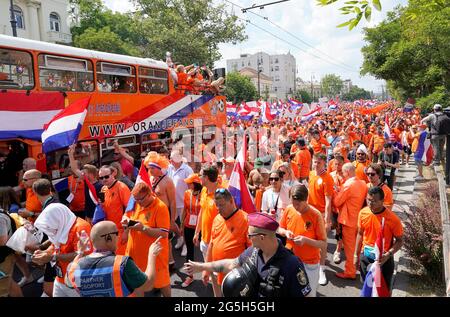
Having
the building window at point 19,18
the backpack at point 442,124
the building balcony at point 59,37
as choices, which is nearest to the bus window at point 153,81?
the backpack at point 442,124

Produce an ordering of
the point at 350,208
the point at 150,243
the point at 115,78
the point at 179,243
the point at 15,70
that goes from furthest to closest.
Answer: the point at 115,78 < the point at 15,70 < the point at 179,243 < the point at 350,208 < the point at 150,243

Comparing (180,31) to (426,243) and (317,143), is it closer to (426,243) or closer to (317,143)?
(317,143)

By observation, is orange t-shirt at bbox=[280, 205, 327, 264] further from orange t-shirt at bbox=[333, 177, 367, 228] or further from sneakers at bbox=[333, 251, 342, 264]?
sneakers at bbox=[333, 251, 342, 264]

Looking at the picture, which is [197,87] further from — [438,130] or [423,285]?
[423,285]

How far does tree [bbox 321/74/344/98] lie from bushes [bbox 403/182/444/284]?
137 m

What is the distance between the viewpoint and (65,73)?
7.81 meters

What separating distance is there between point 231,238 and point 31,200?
11.1 ft

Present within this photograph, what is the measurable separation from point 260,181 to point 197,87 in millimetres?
7671

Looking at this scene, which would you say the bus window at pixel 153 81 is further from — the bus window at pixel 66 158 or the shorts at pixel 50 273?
the shorts at pixel 50 273

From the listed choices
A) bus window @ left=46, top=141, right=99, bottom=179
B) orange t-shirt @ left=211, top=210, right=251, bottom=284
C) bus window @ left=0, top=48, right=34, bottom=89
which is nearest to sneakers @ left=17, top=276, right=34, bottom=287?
bus window @ left=46, top=141, right=99, bottom=179

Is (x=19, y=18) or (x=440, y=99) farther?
(x=19, y=18)

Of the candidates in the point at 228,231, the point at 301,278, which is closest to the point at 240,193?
the point at 228,231

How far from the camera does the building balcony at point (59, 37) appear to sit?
34.8 m
